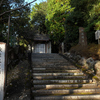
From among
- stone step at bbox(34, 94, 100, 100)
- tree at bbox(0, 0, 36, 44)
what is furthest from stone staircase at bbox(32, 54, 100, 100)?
A: tree at bbox(0, 0, 36, 44)

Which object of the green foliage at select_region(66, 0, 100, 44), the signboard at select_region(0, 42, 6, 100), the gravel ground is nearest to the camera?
the signboard at select_region(0, 42, 6, 100)

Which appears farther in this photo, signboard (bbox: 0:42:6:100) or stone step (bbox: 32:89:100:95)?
stone step (bbox: 32:89:100:95)

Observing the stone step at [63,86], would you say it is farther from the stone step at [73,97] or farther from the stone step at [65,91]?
the stone step at [73,97]

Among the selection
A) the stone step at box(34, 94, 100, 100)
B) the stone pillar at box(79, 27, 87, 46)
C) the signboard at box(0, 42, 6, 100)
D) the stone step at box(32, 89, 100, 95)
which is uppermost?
the stone pillar at box(79, 27, 87, 46)

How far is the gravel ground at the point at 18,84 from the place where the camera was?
15.7ft

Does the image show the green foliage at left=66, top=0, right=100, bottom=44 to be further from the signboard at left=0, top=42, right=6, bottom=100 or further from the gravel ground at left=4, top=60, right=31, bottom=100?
the signboard at left=0, top=42, right=6, bottom=100

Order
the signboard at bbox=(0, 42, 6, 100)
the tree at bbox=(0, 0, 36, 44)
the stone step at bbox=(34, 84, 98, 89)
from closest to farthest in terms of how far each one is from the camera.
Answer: the signboard at bbox=(0, 42, 6, 100) → the stone step at bbox=(34, 84, 98, 89) → the tree at bbox=(0, 0, 36, 44)

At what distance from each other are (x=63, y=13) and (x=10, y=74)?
15528 millimetres

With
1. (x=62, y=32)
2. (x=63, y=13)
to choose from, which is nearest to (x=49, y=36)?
(x=62, y=32)

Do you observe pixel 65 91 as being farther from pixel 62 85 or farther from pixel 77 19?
pixel 77 19

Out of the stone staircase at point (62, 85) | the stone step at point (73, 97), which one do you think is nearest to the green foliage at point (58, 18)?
the stone staircase at point (62, 85)

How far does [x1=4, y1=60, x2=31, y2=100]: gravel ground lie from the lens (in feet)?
15.7

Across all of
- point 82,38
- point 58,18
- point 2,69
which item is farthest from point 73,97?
point 58,18

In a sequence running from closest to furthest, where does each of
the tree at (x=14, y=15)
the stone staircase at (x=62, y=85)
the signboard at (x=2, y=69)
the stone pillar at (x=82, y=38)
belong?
the signboard at (x=2, y=69), the stone staircase at (x=62, y=85), the tree at (x=14, y=15), the stone pillar at (x=82, y=38)
